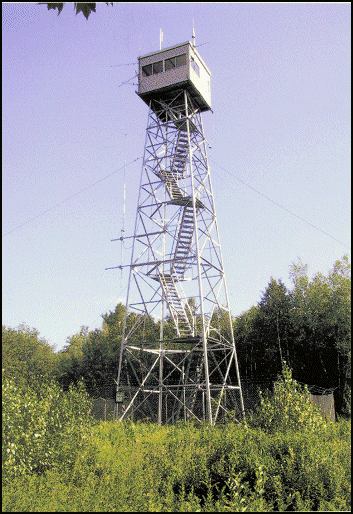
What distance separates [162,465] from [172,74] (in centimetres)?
1838

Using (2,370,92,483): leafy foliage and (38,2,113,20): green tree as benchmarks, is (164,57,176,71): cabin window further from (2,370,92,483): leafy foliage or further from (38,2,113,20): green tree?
(38,2,113,20): green tree

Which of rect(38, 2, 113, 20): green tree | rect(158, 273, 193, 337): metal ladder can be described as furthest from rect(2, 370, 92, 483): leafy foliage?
rect(158, 273, 193, 337): metal ladder

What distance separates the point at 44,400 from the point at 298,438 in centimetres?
564

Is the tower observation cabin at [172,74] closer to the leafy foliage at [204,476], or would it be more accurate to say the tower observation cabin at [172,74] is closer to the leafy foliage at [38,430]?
the leafy foliage at [38,430]

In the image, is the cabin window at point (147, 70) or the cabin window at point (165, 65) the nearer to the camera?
the cabin window at point (165, 65)

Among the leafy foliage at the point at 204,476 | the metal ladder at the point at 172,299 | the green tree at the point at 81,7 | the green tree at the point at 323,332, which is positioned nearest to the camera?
the green tree at the point at 81,7

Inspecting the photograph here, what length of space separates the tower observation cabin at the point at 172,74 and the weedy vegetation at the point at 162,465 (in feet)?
52.2

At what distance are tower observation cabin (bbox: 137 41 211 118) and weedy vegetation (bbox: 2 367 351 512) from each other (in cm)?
1591

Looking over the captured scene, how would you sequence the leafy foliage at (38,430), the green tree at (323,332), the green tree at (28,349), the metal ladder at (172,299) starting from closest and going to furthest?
1. the leafy foliage at (38,430)
2. the metal ladder at (172,299)
3. the green tree at (323,332)
4. the green tree at (28,349)

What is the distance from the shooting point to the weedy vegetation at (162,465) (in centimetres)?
741

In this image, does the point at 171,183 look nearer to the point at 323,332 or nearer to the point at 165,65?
the point at 165,65

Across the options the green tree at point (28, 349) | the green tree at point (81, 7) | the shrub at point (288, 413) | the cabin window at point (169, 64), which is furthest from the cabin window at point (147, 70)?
the green tree at point (28, 349)

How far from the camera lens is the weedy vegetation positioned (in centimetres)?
741

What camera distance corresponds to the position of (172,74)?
22453 millimetres
